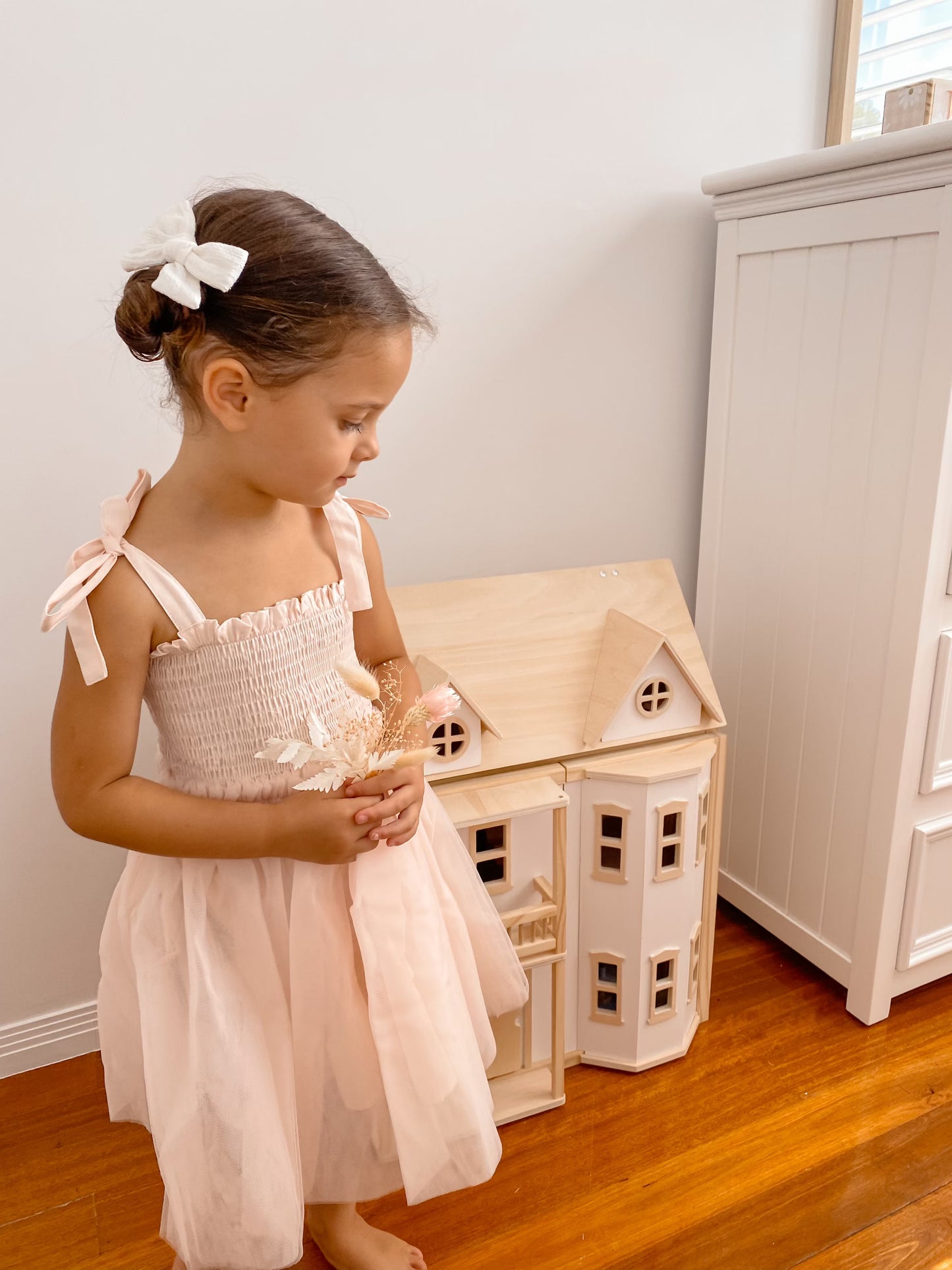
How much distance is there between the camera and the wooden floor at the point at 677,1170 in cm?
109

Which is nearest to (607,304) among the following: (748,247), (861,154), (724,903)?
(748,247)

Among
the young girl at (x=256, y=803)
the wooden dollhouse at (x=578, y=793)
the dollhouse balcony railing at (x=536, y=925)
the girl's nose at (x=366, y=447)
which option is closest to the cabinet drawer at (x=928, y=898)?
the wooden dollhouse at (x=578, y=793)

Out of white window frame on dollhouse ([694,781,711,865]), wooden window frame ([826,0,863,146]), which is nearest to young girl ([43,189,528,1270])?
white window frame on dollhouse ([694,781,711,865])

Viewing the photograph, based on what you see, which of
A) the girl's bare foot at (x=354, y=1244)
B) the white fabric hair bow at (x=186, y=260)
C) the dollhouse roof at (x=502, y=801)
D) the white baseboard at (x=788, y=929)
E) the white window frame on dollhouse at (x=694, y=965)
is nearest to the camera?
the white fabric hair bow at (x=186, y=260)

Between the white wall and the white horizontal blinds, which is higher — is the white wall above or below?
below

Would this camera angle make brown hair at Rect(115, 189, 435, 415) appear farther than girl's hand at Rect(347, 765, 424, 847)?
No

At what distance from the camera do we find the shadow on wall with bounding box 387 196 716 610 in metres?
1.42

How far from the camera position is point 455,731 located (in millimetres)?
1183

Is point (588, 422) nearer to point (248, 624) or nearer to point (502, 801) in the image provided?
point (502, 801)

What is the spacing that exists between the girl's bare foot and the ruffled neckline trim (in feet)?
2.16

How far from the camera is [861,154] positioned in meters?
1.19

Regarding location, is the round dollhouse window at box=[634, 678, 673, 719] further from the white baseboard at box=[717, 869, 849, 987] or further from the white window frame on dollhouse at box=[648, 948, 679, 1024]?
the white baseboard at box=[717, 869, 849, 987]

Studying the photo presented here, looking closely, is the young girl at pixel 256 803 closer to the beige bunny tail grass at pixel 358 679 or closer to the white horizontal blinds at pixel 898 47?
the beige bunny tail grass at pixel 358 679

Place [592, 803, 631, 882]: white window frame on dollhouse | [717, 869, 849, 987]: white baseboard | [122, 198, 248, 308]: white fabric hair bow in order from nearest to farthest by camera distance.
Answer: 1. [122, 198, 248, 308]: white fabric hair bow
2. [592, 803, 631, 882]: white window frame on dollhouse
3. [717, 869, 849, 987]: white baseboard
